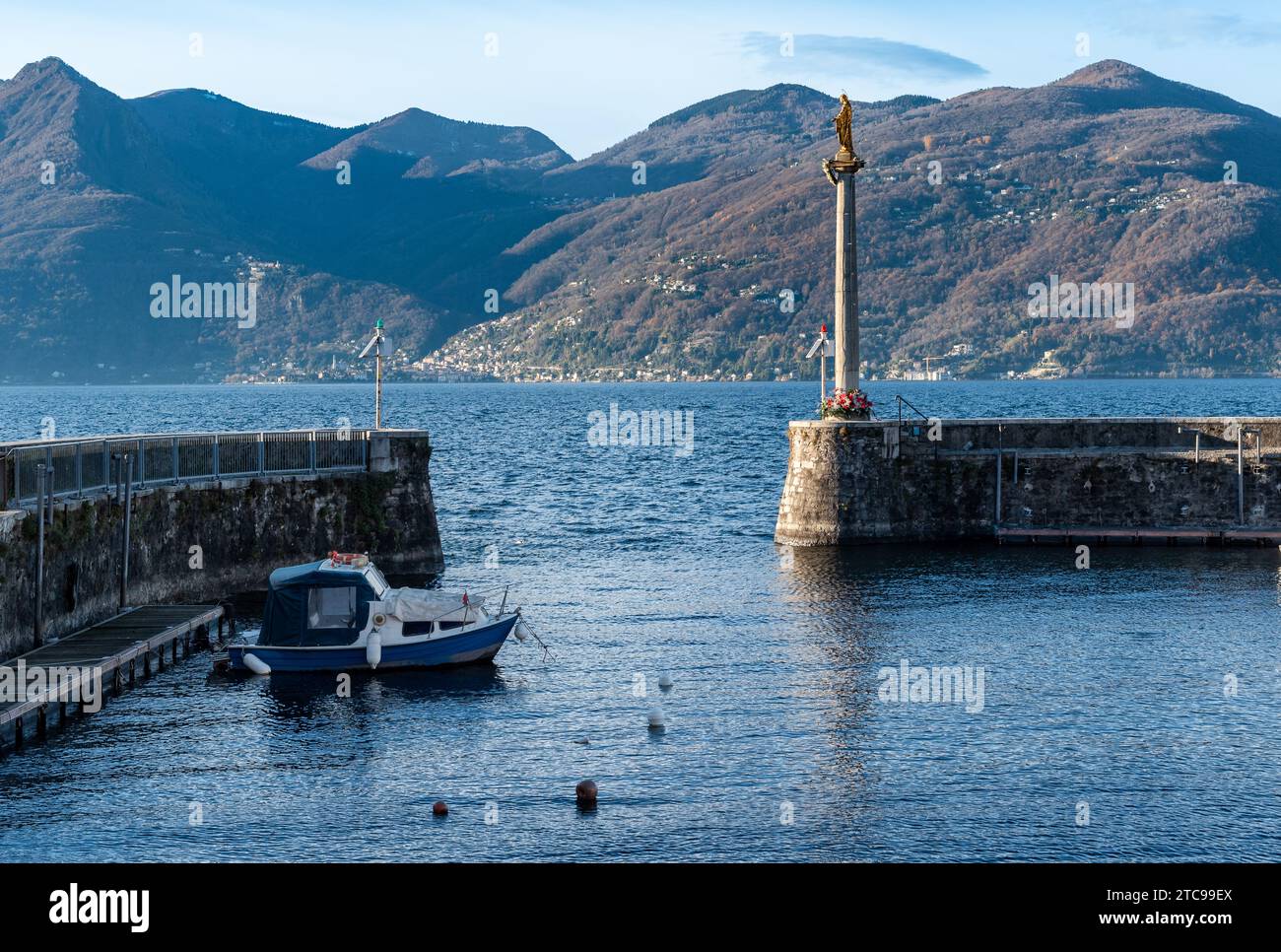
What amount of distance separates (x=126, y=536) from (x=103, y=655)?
21.0ft

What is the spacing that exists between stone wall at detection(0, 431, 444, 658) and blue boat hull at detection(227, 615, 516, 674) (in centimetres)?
419

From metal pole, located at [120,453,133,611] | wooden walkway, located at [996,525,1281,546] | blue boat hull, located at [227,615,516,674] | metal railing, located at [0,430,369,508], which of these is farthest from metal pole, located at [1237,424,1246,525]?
metal pole, located at [120,453,133,611]

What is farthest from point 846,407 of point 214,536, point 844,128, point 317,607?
point 317,607

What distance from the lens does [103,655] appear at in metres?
30.3

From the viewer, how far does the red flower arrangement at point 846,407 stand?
4988 centimetres

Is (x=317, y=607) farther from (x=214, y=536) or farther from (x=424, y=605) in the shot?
(x=214, y=536)

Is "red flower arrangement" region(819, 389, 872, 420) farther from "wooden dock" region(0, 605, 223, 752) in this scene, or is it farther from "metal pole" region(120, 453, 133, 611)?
"metal pole" region(120, 453, 133, 611)

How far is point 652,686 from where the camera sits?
30.9 meters
